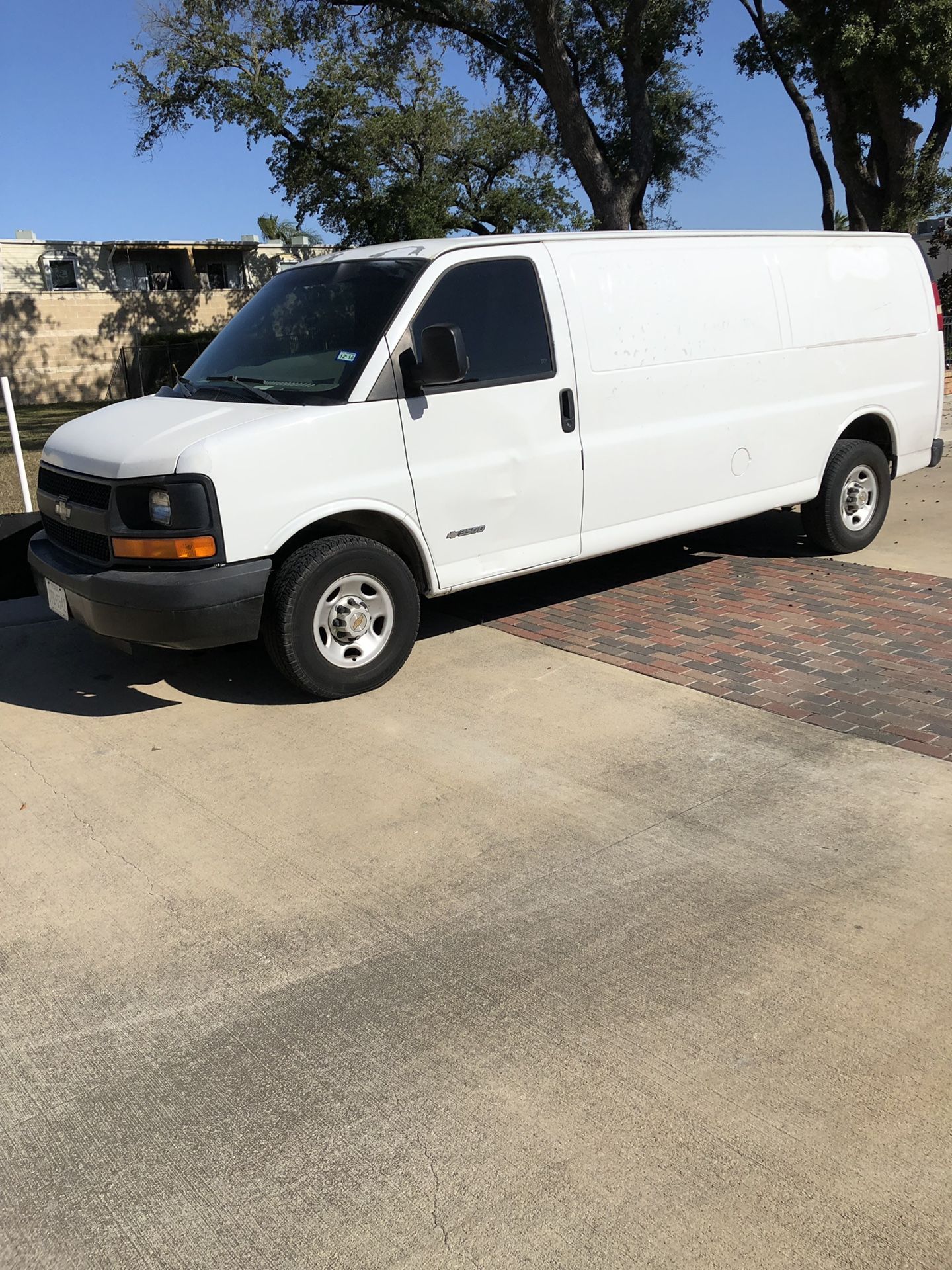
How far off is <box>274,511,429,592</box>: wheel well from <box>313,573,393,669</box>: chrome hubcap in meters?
0.26

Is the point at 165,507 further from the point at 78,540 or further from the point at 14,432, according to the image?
the point at 14,432

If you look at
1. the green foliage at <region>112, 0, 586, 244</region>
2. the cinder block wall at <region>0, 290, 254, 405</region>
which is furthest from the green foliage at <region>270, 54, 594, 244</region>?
the cinder block wall at <region>0, 290, 254, 405</region>

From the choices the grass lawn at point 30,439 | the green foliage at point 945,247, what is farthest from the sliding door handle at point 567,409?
the green foliage at point 945,247

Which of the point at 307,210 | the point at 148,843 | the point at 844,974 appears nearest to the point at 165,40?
the point at 307,210

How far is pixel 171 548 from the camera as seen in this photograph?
5.13m

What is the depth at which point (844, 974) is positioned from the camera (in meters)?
3.31

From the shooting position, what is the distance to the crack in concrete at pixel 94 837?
387cm

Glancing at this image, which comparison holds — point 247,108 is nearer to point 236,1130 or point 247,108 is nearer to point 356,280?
point 356,280

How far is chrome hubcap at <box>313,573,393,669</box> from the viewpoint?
554cm

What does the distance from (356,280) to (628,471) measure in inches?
74.8

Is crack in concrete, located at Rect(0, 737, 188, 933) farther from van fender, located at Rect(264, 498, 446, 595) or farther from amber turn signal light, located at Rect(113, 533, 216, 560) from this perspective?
van fender, located at Rect(264, 498, 446, 595)

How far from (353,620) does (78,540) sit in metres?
1.46

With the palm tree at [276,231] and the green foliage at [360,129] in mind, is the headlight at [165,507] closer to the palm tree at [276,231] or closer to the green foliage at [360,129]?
the green foliage at [360,129]

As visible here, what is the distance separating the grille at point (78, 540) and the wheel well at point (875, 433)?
5264 mm
